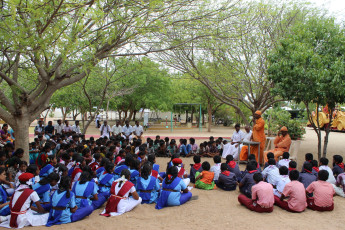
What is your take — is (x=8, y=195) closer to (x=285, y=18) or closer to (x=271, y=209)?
(x=271, y=209)

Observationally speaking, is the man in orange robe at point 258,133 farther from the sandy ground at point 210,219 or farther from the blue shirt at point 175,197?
the blue shirt at point 175,197

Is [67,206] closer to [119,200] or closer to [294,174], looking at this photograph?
[119,200]

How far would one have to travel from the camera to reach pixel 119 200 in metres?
4.95

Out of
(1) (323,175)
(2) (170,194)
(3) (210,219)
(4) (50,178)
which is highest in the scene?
(1) (323,175)

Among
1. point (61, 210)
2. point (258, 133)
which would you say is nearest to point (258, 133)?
point (258, 133)

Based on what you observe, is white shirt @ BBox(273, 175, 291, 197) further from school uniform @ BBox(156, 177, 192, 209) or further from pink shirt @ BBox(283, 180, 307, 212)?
school uniform @ BBox(156, 177, 192, 209)

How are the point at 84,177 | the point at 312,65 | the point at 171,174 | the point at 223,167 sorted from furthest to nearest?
1. the point at 312,65
2. the point at 223,167
3. the point at 171,174
4. the point at 84,177

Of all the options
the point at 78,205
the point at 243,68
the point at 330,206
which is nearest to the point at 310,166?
the point at 330,206

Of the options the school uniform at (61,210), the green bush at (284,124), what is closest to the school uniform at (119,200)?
the school uniform at (61,210)

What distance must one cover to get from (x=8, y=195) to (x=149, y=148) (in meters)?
6.05

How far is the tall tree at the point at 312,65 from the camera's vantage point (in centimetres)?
729

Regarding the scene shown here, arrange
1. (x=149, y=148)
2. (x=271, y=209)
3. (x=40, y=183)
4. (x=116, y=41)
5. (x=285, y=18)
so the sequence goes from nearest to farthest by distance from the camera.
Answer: (x=40, y=183), (x=271, y=209), (x=116, y=41), (x=149, y=148), (x=285, y=18)

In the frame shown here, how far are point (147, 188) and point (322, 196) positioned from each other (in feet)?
10.9

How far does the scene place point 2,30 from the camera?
4949 millimetres
